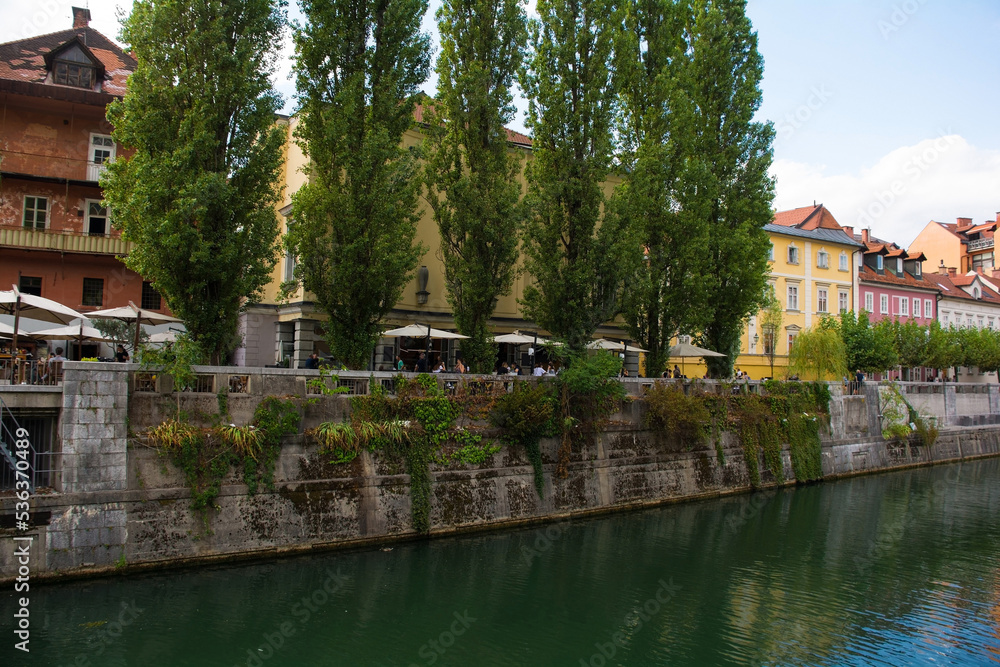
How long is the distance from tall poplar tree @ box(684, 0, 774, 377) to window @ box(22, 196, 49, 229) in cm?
2495

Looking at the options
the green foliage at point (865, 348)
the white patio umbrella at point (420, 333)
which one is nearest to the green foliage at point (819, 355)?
the green foliage at point (865, 348)

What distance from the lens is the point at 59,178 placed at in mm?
26266

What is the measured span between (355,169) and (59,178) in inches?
554

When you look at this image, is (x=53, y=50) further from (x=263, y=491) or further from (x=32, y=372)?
(x=263, y=491)

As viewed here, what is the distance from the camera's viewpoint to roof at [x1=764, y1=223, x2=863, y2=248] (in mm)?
48594

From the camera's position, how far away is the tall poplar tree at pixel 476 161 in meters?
22.3

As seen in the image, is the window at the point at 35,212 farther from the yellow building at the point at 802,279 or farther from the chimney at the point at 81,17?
the yellow building at the point at 802,279

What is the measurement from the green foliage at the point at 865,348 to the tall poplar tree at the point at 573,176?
25274mm

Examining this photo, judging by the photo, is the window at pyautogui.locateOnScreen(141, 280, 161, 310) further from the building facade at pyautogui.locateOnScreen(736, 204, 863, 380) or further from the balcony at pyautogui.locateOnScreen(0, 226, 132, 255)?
the building facade at pyautogui.locateOnScreen(736, 204, 863, 380)

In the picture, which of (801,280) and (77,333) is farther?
(801,280)

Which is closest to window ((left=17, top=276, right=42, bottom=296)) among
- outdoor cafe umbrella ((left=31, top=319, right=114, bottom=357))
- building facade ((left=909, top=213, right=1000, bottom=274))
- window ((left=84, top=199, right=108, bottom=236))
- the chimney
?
window ((left=84, top=199, right=108, bottom=236))

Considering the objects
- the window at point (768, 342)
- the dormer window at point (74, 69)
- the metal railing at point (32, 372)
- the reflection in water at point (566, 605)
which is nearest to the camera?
the reflection in water at point (566, 605)

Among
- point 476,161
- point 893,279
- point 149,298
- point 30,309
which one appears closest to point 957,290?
point 893,279

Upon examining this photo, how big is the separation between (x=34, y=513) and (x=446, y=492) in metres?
9.00
